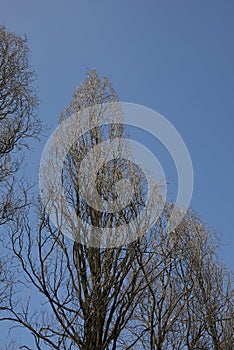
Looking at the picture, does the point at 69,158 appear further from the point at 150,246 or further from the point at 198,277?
the point at 198,277

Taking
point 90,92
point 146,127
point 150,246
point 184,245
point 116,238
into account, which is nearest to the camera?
point 116,238

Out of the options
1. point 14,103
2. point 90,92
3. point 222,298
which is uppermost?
point 90,92

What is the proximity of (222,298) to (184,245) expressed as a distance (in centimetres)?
175

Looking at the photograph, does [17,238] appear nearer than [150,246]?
Yes

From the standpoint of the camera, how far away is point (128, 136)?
7648 mm

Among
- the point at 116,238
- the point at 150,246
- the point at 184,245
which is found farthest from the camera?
the point at 184,245

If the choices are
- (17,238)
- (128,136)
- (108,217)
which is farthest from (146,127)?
(17,238)

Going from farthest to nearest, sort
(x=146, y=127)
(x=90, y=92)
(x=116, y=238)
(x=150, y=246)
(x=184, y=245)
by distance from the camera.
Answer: (x=184, y=245), (x=90, y=92), (x=146, y=127), (x=150, y=246), (x=116, y=238)

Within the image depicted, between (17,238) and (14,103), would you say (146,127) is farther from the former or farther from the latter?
(17,238)

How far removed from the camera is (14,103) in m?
7.66

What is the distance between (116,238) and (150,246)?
0.71 m

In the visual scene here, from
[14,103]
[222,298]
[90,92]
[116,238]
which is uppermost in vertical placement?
[90,92]

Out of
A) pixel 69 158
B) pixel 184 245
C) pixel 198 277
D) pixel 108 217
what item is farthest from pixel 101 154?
pixel 198 277

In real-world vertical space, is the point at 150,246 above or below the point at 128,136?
below
